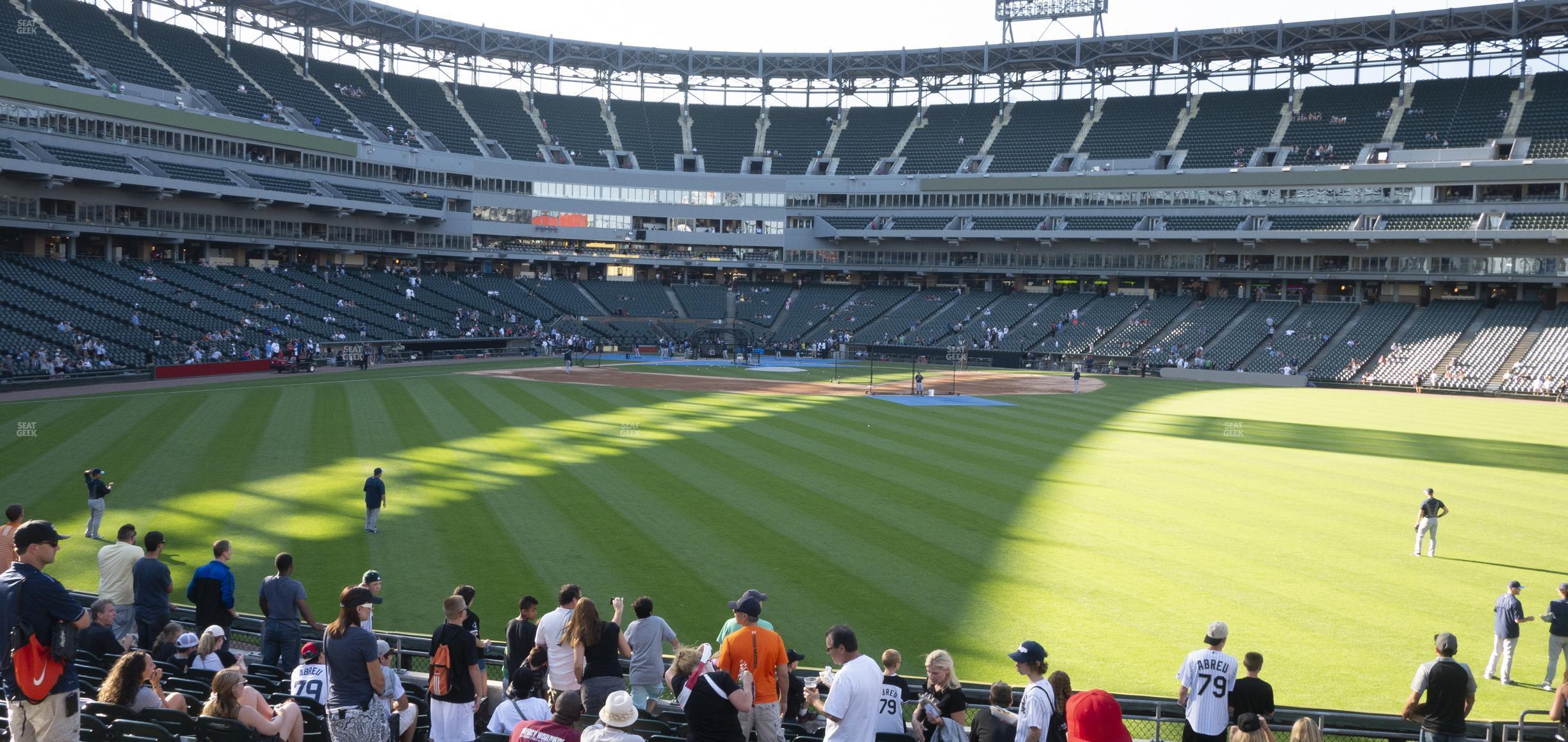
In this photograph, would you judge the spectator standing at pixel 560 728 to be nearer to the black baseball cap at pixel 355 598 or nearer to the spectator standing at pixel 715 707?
the spectator standing at pixel 715 707

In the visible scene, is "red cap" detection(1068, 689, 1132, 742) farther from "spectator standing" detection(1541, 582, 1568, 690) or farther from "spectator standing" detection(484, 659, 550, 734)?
"spectator standing" detection(1541, 582, 1568, 690)

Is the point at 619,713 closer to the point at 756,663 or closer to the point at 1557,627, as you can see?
the point at 756,663

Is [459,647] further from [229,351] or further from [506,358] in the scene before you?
[506,358]

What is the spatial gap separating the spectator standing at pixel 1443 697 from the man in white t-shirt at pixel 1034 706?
4450 mm

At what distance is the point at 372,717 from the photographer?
Result: 356 inches

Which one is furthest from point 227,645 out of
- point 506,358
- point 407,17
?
point 407,17

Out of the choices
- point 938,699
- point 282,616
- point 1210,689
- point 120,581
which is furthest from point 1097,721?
point 120,581

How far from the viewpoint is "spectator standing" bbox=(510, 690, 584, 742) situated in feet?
23.8

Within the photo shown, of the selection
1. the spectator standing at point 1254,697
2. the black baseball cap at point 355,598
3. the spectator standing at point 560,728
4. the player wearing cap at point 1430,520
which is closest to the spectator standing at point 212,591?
the black baseball cap at point 355,598

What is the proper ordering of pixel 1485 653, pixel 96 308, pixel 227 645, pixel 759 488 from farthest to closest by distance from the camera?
pixel 96 308 → pixel 759 488 → pixel 1485 653 → pixel 227 645

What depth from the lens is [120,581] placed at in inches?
508

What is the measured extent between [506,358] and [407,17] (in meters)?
35.8

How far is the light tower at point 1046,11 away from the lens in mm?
91875

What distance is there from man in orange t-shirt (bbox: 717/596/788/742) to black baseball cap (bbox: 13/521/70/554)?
17.5ft
